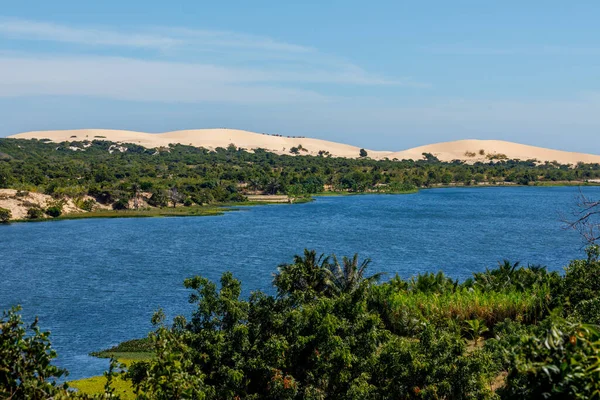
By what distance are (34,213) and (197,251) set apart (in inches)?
1965

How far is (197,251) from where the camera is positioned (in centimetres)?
8719

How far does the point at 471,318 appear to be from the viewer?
4006cm

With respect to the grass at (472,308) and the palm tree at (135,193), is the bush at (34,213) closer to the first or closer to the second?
the palm tree at (135,193)

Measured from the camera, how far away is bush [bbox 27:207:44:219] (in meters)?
122

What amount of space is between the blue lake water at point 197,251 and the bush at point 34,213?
229 inches

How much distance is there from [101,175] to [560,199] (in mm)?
115439

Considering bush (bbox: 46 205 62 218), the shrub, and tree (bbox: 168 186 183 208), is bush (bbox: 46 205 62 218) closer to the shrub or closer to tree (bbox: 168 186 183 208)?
tree (bbox: 168 186 183 208)

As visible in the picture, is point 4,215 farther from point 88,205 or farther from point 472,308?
point 472,308

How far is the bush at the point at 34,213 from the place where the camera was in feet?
400

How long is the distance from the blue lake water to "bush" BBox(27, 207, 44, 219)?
5821 millimetres

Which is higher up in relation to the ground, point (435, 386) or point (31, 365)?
point (31, 365)

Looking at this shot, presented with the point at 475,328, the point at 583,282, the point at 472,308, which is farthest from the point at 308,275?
the point at 583,282

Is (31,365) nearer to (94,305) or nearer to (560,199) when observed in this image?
(94,305)

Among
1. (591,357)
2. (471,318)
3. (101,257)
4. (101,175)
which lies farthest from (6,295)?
(101,175)
